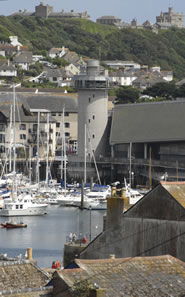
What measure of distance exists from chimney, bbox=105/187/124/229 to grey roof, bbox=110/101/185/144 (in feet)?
195

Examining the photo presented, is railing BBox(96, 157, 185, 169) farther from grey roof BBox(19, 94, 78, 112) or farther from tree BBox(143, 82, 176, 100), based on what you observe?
tree BBox(143, 82, 176, 100)

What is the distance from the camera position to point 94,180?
83312 millimetres

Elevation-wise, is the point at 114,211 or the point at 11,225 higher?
the point at 114,211

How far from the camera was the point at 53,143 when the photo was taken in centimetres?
9475

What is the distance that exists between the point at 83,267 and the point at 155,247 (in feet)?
10.8

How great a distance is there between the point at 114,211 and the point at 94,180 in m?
64.4

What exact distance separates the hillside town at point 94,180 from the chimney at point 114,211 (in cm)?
2

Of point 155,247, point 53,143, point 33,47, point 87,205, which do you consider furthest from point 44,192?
point 33,47

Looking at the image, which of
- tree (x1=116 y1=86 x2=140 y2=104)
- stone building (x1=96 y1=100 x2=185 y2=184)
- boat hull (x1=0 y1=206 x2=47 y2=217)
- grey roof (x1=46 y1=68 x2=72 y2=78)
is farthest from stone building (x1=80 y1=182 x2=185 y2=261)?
grey roof (x1=46 y1=68 x2=72 y2=78)

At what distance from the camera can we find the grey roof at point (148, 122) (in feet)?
264

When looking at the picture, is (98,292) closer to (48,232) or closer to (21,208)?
(48,232)

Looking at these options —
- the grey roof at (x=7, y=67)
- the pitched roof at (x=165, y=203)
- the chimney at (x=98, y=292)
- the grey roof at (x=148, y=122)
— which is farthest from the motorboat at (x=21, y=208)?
the grey roof at (x=7, y=67)

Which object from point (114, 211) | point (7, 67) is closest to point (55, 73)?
point (7, 67)

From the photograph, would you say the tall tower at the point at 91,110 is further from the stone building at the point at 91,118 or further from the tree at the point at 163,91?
the tree at the point at 163,91
